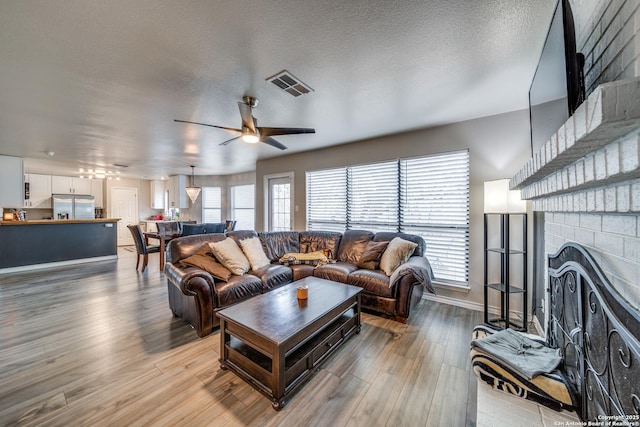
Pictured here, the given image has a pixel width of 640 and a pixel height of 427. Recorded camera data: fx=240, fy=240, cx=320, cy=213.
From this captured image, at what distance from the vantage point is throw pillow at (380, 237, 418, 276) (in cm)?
316

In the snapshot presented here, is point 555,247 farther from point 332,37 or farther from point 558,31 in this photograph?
point 332,37

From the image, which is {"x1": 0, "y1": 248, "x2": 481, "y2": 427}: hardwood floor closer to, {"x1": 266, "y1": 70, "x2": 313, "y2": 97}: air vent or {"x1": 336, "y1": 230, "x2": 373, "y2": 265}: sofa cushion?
{"x1": 336, "y1": 230, "x2": 373, "y2": 265}: sofa cushion

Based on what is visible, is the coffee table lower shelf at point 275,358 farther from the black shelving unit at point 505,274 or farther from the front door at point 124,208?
the front door at point 124,208

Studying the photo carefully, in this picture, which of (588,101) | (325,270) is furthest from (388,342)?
(588,101)

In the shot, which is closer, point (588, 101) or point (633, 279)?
point (588, 101)

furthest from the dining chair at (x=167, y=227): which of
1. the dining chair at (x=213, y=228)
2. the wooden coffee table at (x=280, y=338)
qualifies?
the wooden coffee table at (x=280, y=338)

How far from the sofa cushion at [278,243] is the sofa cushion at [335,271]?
90 centimetres

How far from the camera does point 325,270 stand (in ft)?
11.0

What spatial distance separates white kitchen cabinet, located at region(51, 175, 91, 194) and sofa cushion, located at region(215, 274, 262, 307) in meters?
8.35

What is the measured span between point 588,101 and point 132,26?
7.85 ft

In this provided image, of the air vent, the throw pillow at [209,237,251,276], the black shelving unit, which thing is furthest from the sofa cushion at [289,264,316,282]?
the air vent

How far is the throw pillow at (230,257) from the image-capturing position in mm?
3094

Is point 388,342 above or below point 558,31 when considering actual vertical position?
below

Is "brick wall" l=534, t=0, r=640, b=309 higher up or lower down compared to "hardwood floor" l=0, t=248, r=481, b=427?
higher up
